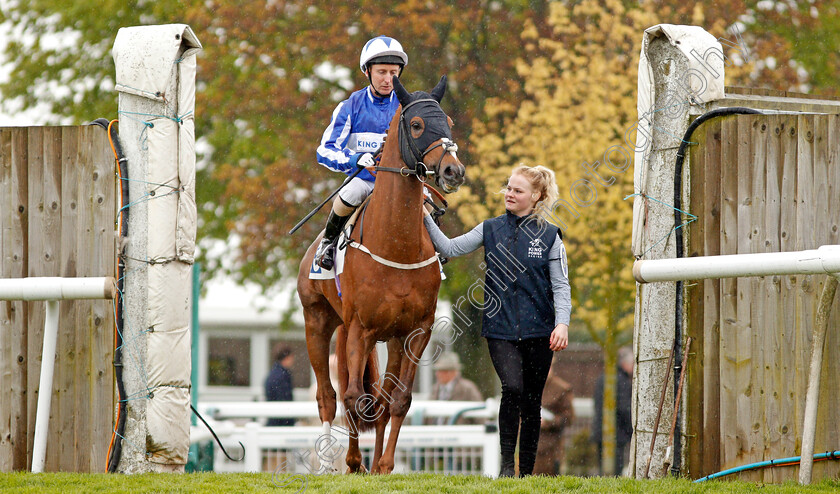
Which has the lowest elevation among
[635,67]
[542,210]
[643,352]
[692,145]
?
→ [643,352]

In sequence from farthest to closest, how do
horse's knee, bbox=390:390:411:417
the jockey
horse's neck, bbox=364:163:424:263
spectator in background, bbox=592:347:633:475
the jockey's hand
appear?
spectator in background, bbox=592:347:633:475 → the jockey → horse's knee, bbox=390:390:411:417 → the jockey's hand → horse's neck, bbox=364:163:424:263

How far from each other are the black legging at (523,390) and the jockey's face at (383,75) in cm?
199

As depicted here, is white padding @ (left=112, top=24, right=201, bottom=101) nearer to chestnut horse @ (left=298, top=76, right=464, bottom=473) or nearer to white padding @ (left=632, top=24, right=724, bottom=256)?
chestnut horse @ (left=298, top=76, right=464, bottom=473)

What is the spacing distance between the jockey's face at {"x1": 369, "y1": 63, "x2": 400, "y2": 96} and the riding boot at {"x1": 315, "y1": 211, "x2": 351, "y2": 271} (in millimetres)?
940

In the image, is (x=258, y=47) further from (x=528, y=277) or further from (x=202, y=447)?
(x=528, y=277)

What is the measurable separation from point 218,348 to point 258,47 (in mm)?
11923

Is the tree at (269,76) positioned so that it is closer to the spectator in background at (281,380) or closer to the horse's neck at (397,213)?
the spectator in background at (281,380)

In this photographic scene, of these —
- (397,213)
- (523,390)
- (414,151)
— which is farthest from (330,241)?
(523,390)

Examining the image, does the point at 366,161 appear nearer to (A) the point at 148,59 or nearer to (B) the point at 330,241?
(B) the point at 330,241

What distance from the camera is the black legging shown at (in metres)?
6.23

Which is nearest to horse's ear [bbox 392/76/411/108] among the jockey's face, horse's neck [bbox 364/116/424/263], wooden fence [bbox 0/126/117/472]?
horse's neck [bbox 364/116/424/263]

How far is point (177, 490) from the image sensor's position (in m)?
5.70

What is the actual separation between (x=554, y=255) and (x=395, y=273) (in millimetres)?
1045

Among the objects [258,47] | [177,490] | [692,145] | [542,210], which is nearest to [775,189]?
[692,145]
